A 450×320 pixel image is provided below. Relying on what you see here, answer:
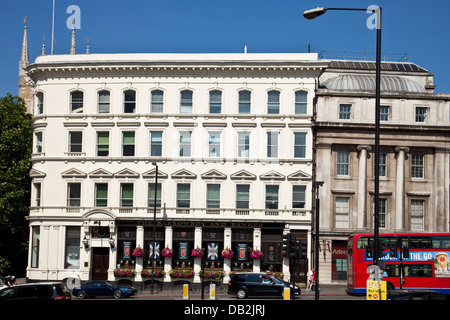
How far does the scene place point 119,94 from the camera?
47.3 m

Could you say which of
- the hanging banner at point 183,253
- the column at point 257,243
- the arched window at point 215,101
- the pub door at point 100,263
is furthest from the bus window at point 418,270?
the pub door at point 100,263

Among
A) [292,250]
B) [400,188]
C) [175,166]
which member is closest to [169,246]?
[175,166]

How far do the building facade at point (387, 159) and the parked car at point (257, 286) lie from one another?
390 inches

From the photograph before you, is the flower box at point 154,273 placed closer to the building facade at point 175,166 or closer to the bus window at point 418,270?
the building facade at point 175,166

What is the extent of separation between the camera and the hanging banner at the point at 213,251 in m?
45.1

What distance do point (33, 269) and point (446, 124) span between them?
114 feet

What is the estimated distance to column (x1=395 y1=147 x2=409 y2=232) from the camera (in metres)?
45.2

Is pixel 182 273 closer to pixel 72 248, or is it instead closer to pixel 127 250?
pixel 127 250

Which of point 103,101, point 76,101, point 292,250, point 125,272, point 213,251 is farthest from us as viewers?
point 76,101

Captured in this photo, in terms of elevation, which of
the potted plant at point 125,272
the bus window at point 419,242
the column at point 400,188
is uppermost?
the column at point 400,188

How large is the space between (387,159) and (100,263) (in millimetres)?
23996

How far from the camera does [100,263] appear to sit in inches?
1807

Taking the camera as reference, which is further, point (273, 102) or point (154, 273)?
point (273, 102)
